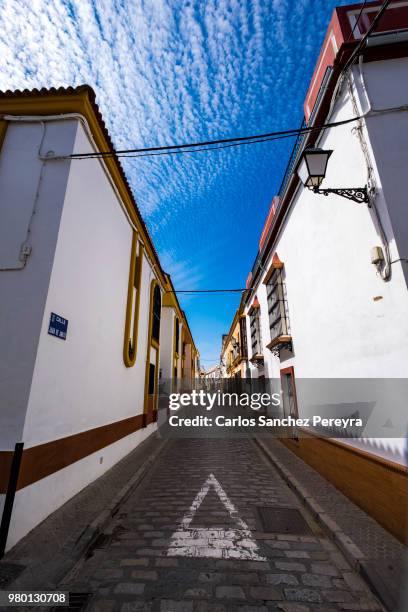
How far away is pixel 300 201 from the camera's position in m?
6.58

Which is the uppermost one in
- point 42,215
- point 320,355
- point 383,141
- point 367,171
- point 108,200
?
point 108,200

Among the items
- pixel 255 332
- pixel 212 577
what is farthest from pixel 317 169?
pixel 255 332

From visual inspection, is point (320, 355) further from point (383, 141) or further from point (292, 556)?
point (383, 141)

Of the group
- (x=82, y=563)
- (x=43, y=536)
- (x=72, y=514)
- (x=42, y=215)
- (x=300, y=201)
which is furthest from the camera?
(x=300, y=201)

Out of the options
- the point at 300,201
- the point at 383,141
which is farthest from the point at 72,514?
the point at 300,201

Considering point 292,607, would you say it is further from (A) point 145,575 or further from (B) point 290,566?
(A) point 145,575

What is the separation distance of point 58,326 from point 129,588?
315cm

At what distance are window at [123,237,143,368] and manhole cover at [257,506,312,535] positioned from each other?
15.0 ft

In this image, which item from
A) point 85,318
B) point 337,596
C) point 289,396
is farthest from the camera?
point 289,396

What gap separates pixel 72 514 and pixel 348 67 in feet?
26.0

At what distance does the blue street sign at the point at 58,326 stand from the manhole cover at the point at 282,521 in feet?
12.9

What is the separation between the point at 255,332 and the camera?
489 inches

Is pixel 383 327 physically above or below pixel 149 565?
above

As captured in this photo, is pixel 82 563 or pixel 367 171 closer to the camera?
pixel 82 563
